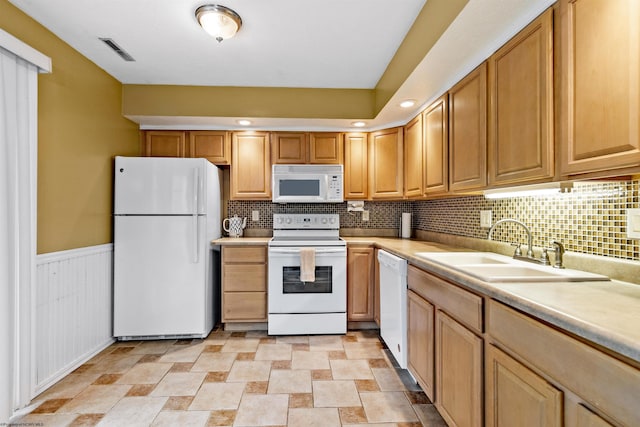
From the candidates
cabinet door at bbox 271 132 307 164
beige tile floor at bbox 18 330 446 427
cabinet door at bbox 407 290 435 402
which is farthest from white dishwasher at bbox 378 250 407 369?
cabinet door at bbox 271 132 307 164

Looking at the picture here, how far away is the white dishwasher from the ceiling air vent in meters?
2.58

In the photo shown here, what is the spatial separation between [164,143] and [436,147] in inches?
107

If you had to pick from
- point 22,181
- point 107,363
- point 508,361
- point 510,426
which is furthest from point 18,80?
point 510,426

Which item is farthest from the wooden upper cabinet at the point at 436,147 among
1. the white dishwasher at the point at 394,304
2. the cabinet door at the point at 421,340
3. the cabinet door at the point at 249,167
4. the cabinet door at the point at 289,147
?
the cabinet door at the point at 249,167

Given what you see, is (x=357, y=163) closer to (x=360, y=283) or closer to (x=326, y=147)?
(x=326, y=147)

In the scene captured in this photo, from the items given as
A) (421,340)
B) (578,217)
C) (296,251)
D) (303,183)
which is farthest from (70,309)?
(578,217)

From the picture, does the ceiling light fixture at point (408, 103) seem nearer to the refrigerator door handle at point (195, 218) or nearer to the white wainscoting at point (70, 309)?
the refrigerator door handle at point (195, 218)

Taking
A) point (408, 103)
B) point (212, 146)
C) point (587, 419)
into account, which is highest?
point (408, 103)

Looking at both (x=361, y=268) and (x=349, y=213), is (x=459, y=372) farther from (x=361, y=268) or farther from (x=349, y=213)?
(x=349, y=213)

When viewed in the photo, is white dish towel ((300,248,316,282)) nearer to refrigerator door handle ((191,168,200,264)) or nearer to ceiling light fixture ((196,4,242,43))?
refrigerator door handle ((191,168,200,264))

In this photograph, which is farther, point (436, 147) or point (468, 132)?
point (436, 147)

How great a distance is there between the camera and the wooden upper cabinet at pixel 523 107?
1.34 metres

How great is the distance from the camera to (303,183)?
3355 mm

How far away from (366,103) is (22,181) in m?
2.76
